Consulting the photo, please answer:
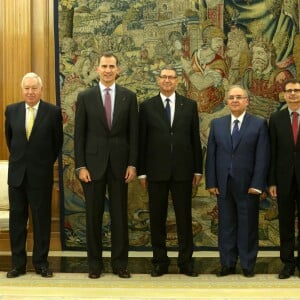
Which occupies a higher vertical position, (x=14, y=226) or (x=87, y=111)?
(x=87, y=111)

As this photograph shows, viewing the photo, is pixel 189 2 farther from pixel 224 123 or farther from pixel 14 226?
pixel 14 226

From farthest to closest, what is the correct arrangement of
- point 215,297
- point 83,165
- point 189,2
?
point 189,2
point 83,165
point 215,297

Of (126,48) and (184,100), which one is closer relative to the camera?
(184,100)

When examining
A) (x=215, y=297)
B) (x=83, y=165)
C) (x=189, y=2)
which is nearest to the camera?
(x=215, y=297)

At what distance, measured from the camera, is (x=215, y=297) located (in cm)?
404

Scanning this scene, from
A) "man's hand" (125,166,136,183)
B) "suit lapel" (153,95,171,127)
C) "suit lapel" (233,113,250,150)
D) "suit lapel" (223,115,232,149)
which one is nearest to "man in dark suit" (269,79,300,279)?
"suit lapel" (233,113,250,150)

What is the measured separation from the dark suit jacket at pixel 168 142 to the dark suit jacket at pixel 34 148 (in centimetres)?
76

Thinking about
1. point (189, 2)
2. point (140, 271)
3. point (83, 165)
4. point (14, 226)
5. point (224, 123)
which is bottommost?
point (140, 271)

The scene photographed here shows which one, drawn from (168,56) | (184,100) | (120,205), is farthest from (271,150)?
(168,56)

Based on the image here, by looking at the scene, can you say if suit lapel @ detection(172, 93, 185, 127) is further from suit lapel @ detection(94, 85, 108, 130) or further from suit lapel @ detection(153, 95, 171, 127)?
suit lapel @ detection(94, 85, 108, 130)

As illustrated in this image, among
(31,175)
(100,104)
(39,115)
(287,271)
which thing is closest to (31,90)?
(39,115)

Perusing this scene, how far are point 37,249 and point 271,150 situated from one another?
2.11 meters

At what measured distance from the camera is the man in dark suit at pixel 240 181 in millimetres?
4695

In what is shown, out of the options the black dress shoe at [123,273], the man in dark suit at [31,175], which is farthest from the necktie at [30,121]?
the black dress shoe at [123,273]
